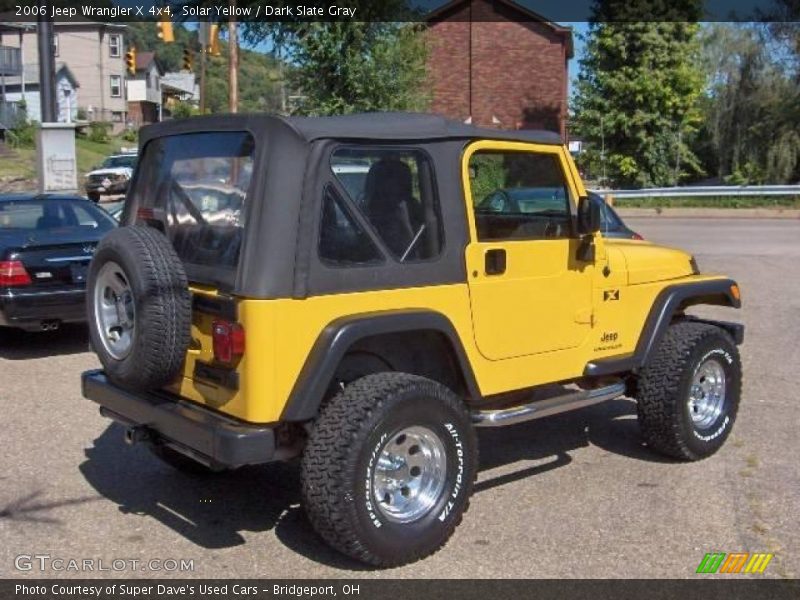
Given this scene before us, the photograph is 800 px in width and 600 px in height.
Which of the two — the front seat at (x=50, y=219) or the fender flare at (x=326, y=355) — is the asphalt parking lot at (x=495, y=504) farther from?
the front seat at (x=50, y=219)

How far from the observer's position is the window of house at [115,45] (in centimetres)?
7231

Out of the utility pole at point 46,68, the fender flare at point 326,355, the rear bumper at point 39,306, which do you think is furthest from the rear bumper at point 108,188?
the fender flare at point 326,355

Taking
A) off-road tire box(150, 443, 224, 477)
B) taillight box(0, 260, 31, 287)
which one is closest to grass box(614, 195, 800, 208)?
taillight box(0, 260, 31, 287)

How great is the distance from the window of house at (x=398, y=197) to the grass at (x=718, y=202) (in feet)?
87.6

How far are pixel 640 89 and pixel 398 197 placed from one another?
3102 centimetres

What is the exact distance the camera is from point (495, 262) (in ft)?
15.3

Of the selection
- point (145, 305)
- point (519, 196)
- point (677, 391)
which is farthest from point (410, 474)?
point (677, 391)

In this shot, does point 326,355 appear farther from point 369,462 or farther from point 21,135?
point 21,135

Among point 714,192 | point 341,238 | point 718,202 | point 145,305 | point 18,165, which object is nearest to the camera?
point 145,305

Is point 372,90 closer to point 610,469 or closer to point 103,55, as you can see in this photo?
point 610,469

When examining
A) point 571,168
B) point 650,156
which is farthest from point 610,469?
point 650,156

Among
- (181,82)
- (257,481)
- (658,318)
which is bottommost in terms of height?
(257,481)
